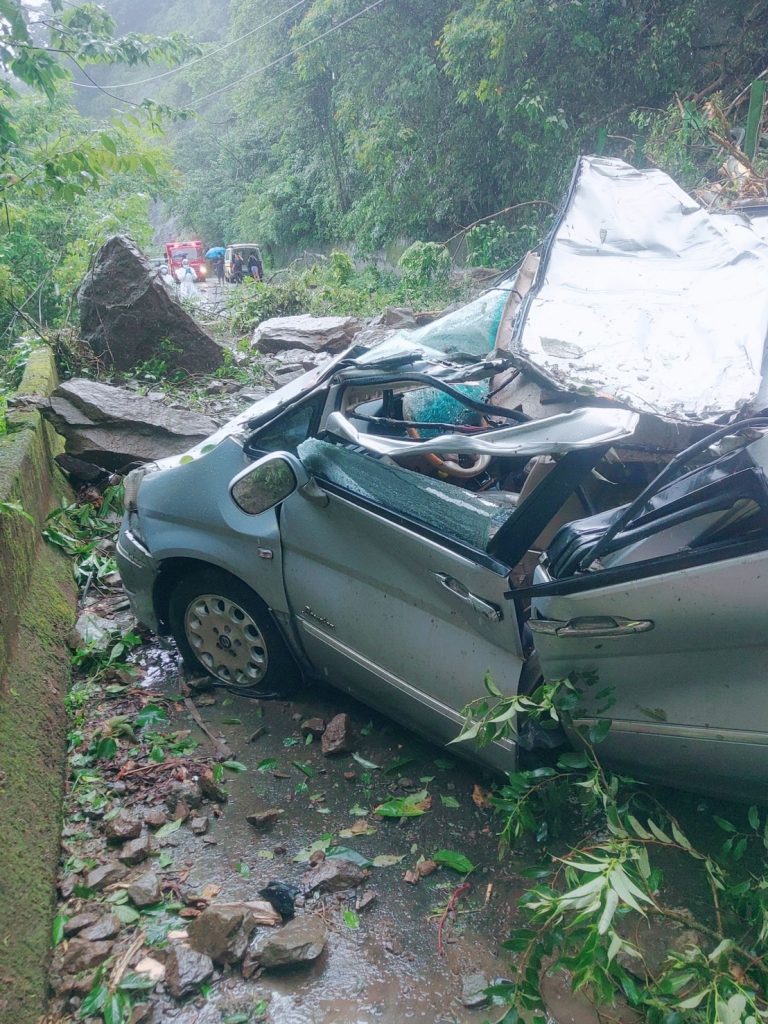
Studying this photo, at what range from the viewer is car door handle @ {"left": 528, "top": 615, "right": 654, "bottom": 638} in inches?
90.0

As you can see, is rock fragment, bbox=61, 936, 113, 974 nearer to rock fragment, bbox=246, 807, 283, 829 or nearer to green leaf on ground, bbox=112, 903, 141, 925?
green leaf on ground, bbox=112, 903, 141, 925

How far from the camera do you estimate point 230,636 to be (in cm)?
361

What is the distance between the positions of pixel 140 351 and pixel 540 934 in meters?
8.19

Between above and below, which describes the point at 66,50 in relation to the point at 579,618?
above

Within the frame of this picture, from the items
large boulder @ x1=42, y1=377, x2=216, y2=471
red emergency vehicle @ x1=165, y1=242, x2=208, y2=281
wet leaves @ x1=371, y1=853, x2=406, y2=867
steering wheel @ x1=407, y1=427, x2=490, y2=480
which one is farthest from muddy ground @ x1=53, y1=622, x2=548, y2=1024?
red emergency vehicle @ x1=165, y1=242, x2=208, y2=281

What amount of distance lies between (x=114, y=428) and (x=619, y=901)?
5683 mm

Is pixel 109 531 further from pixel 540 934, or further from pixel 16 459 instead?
pixel 540 934

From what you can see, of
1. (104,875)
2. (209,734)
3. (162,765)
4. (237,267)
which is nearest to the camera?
(104,875)

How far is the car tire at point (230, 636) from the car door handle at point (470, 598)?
3.38 ft

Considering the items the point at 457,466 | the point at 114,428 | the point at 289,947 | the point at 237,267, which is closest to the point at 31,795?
the point at 289,947

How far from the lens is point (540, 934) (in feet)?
6.40

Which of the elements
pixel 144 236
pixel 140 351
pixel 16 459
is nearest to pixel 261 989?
pixel 16 459

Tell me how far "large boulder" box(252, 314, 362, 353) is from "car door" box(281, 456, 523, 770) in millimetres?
7691

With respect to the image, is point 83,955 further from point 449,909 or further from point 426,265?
point 426,265
